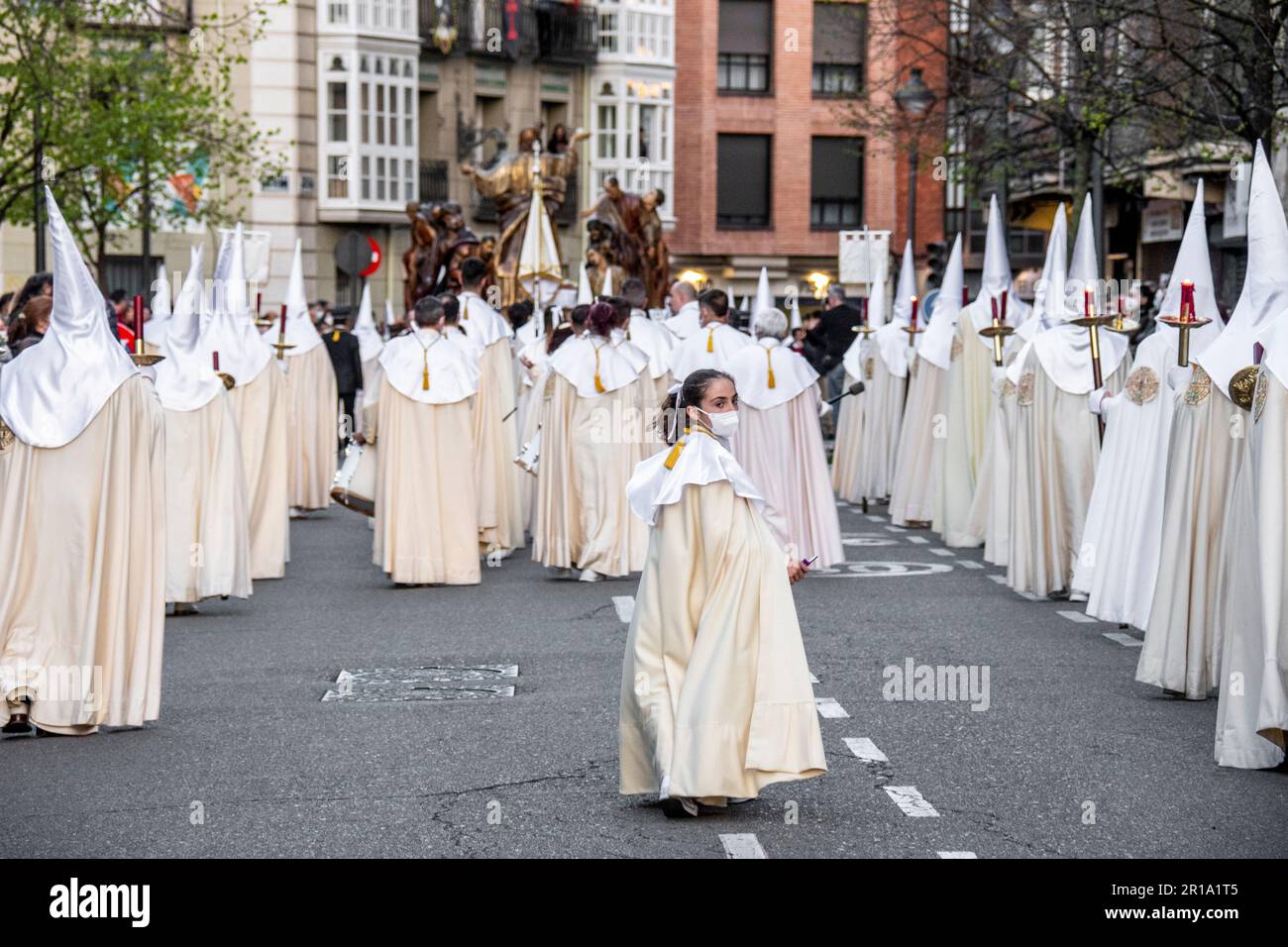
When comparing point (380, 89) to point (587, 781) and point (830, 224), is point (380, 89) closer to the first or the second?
A: point (830, 224)

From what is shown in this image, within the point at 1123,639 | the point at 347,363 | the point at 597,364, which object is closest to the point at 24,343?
the point at 1123,639

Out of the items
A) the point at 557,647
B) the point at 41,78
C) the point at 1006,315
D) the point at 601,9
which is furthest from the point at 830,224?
the point at 557,647

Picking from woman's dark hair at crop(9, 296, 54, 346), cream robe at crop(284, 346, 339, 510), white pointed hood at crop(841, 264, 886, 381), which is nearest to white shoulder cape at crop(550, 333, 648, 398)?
cream robe at crop(284, 346, 339, 510)

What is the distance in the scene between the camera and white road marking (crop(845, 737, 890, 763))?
30.6ft

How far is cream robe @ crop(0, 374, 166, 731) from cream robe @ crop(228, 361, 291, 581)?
260 inches

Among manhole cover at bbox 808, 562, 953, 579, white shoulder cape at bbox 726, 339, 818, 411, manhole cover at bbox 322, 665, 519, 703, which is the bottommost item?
manhole cover at bbox 808, 562, 953, 579

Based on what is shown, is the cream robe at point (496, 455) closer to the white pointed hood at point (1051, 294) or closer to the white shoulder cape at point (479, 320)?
the white shoulder cape at point (479, 320)

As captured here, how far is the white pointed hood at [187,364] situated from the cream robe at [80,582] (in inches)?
183

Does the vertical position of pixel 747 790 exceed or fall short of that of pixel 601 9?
it falls short

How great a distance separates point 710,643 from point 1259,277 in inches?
130

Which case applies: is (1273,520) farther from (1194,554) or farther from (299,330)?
(299,330)

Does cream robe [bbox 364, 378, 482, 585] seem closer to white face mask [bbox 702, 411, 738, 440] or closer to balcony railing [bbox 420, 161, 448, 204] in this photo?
white face mask [bbox 702, 411, 738, 440]

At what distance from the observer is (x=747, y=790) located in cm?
803
